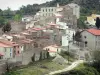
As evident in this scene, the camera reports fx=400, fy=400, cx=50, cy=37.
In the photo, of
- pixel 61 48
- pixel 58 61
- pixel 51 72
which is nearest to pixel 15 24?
pixel 61 48

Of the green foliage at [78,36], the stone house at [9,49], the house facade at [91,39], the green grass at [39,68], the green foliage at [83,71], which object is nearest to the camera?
the green grass at [39,68]


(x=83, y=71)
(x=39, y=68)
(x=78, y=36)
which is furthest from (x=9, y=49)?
(x=78, y=36)

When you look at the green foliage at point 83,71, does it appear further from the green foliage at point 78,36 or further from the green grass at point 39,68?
the green foliage at point 78,36

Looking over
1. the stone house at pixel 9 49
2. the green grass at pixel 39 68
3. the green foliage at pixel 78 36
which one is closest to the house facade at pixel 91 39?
the green foliage at pixel 78 36

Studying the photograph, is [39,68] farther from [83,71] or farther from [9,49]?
[83,71]

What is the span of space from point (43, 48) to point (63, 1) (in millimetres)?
60820

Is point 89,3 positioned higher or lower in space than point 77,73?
higher

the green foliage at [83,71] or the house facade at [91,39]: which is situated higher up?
the house facade at [91,39]

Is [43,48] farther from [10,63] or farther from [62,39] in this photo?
[10,63]

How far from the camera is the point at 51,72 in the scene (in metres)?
50.9

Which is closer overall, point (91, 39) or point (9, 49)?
point (9, 49)

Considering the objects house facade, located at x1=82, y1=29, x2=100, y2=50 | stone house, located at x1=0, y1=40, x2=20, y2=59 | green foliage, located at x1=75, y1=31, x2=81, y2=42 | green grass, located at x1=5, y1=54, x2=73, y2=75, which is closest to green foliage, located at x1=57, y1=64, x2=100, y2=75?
green grass, located at x1=5, y1=54, x2=73, y2=75

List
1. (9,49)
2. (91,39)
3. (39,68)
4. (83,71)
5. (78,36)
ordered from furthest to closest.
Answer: (78,36) → (91,39) → (83,71) → (9,49) → (39,68)

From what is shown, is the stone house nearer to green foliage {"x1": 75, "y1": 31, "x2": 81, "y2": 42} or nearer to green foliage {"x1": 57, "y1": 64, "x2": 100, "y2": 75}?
green foliage {"x1": 57, "y1": 64, "x2": 100, "y2": 75}
